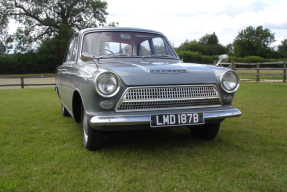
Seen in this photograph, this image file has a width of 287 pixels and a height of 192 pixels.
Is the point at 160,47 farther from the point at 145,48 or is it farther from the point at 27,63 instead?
the point at 27,63

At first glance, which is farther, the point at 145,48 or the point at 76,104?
the point at 145,48

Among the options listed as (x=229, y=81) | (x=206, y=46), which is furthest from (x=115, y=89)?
(x=206, y=46)

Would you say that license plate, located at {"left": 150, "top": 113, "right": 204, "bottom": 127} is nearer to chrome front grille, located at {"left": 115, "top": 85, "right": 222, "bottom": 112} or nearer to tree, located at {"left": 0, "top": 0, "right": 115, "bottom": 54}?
chrome front grille, located at {"left": 115, "top": 85, "right": 222, "bottom": 112}

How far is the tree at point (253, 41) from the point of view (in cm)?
7812

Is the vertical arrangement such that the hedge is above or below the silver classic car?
above

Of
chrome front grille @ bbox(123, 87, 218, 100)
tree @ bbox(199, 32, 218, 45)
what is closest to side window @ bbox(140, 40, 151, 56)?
chrome front grille @ bbox(123, 87, 218, 100)

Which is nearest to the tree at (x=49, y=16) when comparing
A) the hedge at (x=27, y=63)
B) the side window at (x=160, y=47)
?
the hedge at (x=27, y=63)

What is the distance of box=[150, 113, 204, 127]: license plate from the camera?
2775 millimetres

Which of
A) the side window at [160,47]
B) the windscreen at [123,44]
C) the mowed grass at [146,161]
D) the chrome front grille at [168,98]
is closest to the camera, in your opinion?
the mowed grass at [146,161]

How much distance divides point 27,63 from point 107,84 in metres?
33.2

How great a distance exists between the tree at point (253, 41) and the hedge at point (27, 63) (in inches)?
2478

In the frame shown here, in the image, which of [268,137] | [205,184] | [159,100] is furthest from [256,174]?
[268,137]

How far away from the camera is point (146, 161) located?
288 centimetres

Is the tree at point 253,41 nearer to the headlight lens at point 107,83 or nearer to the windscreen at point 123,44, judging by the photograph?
the windscreen at point 123,44
